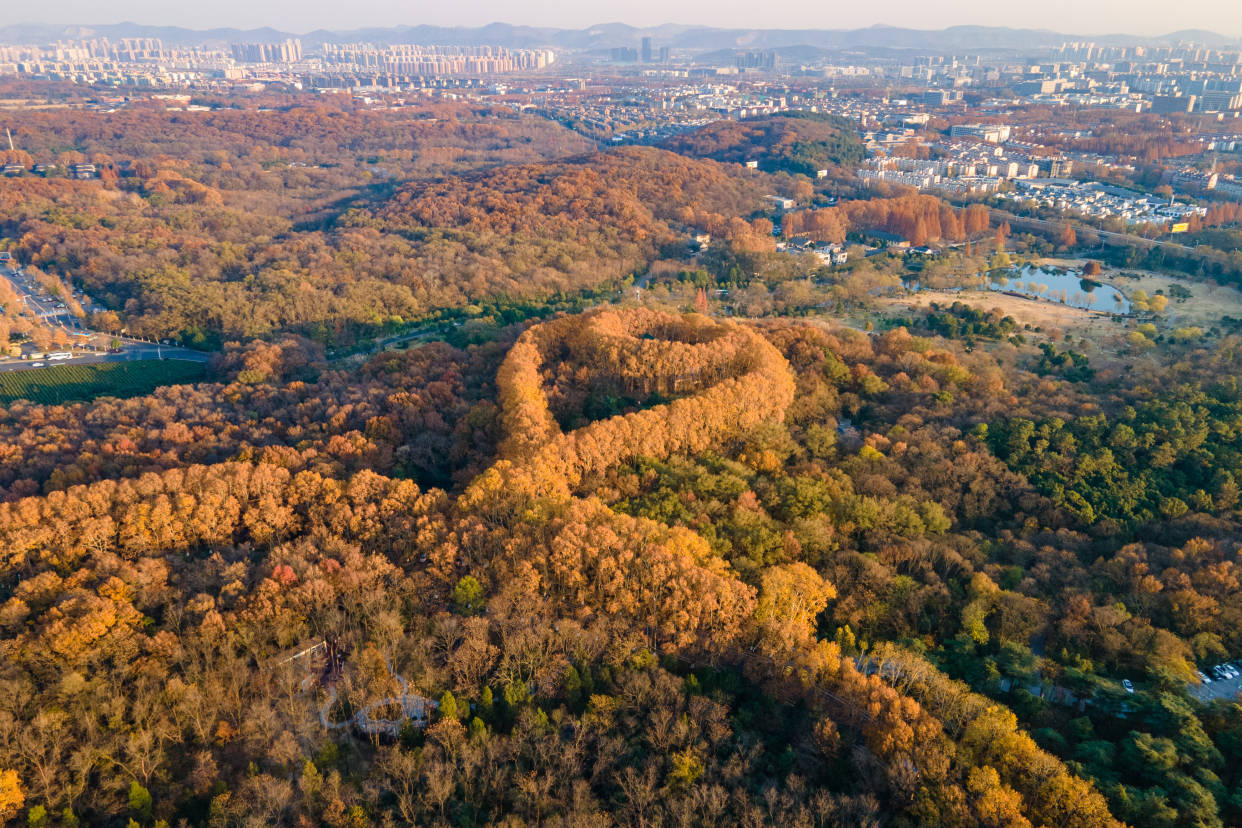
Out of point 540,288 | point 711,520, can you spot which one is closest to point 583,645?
point 711,520

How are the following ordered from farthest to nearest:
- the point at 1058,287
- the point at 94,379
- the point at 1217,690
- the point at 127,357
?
the point at 1058,287, the point at 127,357, the point at 94,379, the point at 1217,690

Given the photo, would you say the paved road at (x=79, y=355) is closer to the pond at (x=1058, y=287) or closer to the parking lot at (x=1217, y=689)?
the parking lot at (x=1217, y=689)

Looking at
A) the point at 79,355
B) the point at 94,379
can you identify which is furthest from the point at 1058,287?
the point at 79,355

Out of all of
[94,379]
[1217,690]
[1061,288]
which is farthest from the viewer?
[1061,288]

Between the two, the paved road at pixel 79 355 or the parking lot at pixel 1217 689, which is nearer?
the parking lot at pixel 1217 689

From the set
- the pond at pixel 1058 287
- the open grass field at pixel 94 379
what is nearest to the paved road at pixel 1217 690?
the pond at pixel 1058 287

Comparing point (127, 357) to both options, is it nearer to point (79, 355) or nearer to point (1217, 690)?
point (79, 355)

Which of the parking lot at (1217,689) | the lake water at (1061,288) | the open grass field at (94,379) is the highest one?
the lake water at (1061,288)
